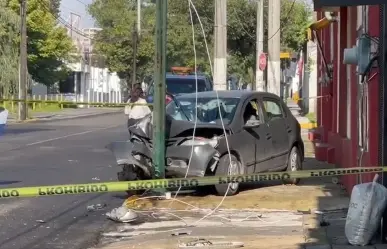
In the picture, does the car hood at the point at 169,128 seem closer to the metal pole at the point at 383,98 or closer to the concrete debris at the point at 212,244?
Result: the concrete debris at the point at 212,244

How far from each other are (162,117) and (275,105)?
3103mm

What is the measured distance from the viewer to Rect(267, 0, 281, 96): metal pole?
27188mm

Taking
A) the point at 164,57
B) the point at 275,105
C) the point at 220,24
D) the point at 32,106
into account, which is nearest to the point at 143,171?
the point at 164,57

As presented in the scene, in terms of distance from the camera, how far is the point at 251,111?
14.1 metres

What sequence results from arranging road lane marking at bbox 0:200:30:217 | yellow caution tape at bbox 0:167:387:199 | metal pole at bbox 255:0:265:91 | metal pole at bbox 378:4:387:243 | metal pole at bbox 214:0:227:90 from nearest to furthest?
1. yellow caution tape at bbox 0:167:387:199
2. metal pole at bbox 378:4:387:243
3. road lane marking at bbox 0:200:30:217
4. metal pole at bbox 214:0:227:90
5. metal pole at bbox 255:0:265:91

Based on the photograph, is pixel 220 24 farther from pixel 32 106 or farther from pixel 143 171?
pixel 32 106

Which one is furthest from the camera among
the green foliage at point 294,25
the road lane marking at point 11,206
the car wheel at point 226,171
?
the green foliage at point 294,25

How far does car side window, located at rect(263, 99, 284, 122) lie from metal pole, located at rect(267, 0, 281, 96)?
11954 mm

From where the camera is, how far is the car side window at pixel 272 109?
47.6ft

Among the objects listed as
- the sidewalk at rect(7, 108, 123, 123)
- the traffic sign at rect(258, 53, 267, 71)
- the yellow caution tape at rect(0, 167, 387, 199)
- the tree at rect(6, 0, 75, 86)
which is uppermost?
the tree at rect(6, 0, 75, 86)

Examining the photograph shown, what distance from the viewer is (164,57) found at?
499 inches

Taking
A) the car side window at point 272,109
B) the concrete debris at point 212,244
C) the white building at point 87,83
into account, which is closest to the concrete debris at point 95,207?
the concrete debris at point 212,244

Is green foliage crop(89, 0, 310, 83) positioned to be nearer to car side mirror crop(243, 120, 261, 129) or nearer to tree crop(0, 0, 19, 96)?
tree crop(0, 0, 19, 96)

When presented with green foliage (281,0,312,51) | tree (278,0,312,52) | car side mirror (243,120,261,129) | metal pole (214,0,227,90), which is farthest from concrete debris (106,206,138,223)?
tree (278,0,312,52)
